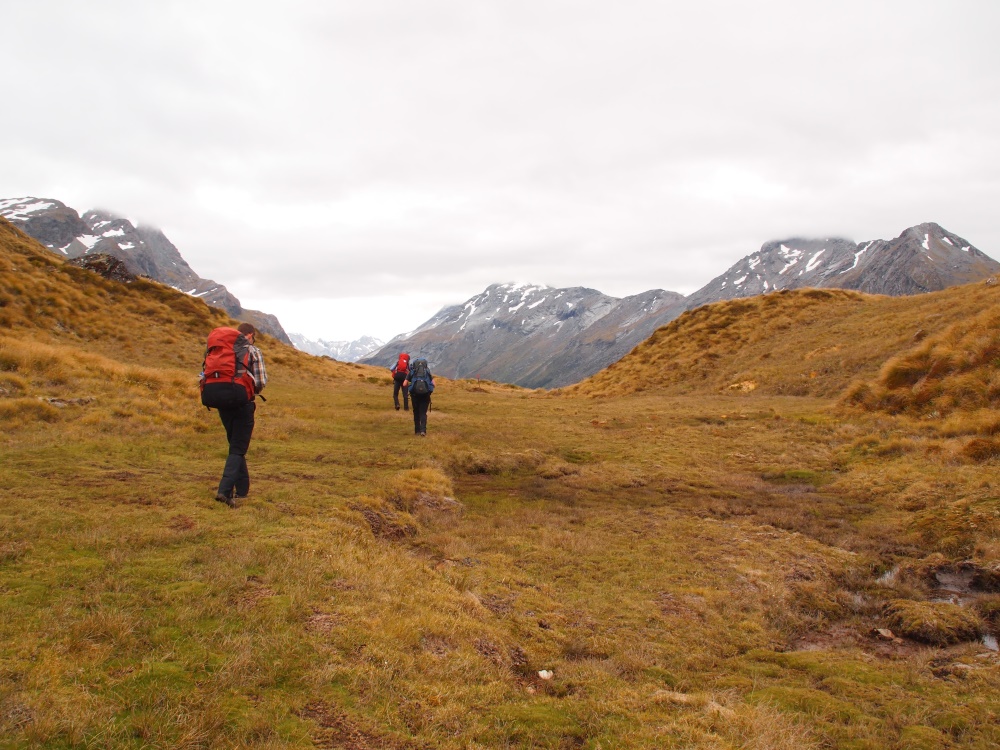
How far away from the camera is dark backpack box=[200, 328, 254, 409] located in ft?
34.0

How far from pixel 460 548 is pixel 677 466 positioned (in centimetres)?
989

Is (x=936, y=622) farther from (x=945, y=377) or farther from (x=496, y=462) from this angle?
(x=945, y=377)

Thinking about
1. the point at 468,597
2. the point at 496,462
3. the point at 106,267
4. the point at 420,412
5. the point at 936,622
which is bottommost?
the point at 936,622

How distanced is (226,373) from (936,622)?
11945 millimetres

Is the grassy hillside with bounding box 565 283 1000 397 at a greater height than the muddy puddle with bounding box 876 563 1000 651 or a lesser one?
greater

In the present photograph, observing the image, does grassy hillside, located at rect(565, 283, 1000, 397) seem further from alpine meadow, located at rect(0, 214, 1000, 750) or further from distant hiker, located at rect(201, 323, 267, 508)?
distant hiker, located at rect(201, 323, 267, 508)

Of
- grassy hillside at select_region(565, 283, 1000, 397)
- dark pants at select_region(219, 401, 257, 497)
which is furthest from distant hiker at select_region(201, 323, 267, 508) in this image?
grassy hillside at select_region(565, 283, 1000, 397)

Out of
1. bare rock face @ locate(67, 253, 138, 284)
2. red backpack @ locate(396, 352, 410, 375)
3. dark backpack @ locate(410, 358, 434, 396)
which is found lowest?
dark backpack @ locate(410, 358, 434, 396)

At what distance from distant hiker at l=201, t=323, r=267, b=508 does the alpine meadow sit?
2.33ft

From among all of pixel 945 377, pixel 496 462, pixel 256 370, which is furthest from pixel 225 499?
pixel 945 377

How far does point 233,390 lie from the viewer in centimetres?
1042

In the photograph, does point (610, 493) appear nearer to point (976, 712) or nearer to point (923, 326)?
point (976, 712)

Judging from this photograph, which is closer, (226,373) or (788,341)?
(226,373)

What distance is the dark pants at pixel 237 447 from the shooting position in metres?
10.4
